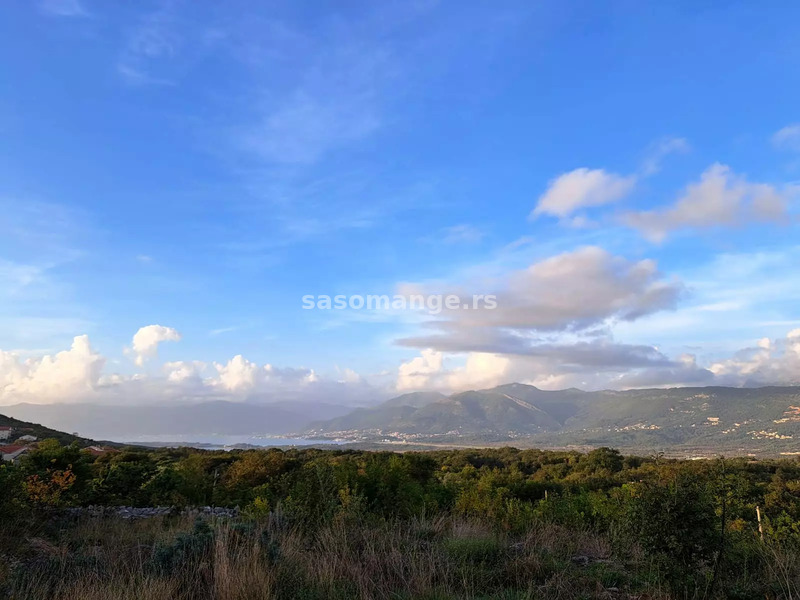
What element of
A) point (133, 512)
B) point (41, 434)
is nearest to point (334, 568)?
point (133, 512)

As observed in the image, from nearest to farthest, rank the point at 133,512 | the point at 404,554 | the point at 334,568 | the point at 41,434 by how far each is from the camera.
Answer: the point at 334,568 < the point at 404,554 < the point at 133,512 < the point at 41,434

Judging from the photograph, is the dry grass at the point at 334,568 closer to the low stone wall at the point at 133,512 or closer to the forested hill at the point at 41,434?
the low stone wall at the point at 133,512

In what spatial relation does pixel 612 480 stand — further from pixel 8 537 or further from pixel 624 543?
pixel 8 537

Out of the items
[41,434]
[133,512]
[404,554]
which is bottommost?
[41,434]

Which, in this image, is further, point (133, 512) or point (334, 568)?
point (133, 512)

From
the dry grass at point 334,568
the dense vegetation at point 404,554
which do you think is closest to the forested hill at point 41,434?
the dense vegetation at point 404,554

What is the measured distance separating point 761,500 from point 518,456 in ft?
99.6

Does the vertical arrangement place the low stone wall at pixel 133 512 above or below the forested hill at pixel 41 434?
above

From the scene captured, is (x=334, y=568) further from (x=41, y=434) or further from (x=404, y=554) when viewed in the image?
(x=41, y=434)

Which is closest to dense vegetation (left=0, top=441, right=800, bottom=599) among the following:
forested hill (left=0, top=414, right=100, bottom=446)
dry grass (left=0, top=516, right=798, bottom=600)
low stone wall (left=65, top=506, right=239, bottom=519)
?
dry grass (left=0, top=516, right=798, bottom=600)

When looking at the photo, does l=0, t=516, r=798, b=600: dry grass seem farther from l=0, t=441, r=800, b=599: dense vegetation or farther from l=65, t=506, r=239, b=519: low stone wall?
l=65, t=506, r=239, b=519: low stone wall

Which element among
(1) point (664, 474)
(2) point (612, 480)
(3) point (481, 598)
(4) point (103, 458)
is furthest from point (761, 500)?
(4) point (103, 458)

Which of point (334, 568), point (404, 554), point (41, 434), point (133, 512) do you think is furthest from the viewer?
point (41, 434)

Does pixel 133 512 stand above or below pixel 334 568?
below
